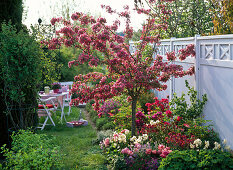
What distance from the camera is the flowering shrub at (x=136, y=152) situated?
14.4 feet

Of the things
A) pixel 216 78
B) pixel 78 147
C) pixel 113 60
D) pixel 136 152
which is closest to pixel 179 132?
pixel 136 152

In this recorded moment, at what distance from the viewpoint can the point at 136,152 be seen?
4.66 metres

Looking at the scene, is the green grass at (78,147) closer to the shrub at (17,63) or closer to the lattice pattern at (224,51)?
the shrub at (17,63)

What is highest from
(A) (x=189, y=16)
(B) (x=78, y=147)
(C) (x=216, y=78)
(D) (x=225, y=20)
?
(A) (x=189, y=16)

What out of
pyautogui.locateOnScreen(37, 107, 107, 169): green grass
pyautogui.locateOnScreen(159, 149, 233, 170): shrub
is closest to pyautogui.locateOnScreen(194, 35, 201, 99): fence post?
pyautogui.locateOnScreen(159, 149, 233, 170): shrub

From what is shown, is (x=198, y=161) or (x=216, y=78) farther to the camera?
Answer: (x=216, y=78)

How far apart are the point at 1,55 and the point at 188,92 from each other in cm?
348

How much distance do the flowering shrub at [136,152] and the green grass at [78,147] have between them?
0.87ft

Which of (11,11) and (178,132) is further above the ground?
(11,11)

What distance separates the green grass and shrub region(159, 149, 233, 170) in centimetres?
142

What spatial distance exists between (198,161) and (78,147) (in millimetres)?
3014

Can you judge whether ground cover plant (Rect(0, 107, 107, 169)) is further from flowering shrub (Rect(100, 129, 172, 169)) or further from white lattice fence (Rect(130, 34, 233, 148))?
white lattice fence (Rect(130, 34, 233, 148))

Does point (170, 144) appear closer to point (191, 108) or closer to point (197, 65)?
point (191, 108)

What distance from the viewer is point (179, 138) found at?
4750mm
